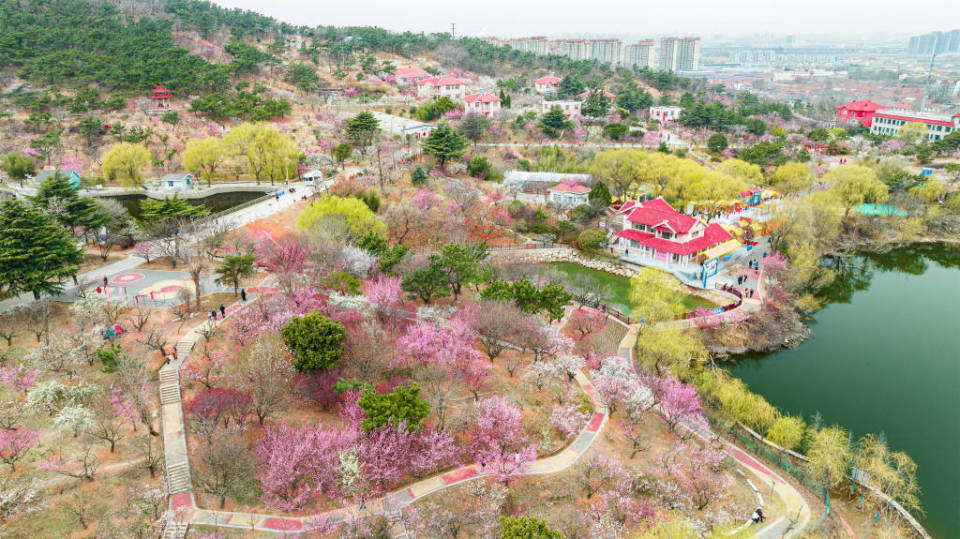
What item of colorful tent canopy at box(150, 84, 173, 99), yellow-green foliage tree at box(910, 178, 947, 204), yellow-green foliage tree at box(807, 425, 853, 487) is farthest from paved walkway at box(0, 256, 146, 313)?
yellow-green foliage tree at box(910, 178, 947, 204)

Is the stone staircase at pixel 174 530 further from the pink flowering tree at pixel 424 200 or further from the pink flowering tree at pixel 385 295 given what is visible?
the pink flowering tree at pixel 424 200

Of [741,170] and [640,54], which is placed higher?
[640,54]

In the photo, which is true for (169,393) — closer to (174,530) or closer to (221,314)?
(221,314)

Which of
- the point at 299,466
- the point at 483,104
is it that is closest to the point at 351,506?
the point at 299,466

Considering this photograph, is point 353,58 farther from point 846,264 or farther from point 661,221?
point 846,264

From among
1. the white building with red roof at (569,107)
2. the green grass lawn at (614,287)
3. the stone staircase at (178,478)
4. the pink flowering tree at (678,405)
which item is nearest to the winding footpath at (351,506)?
the stone staircase at (178,478)

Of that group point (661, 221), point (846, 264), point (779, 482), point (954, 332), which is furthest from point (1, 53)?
point (954, 332)
